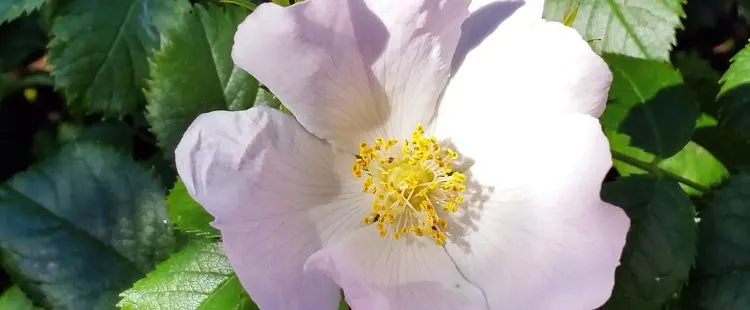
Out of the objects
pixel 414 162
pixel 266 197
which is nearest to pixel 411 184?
pixel 414 162

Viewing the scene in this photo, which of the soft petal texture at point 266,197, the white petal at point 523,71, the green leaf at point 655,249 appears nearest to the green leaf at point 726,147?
the green leaf at point 655,249

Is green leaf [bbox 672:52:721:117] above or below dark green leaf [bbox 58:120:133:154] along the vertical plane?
above

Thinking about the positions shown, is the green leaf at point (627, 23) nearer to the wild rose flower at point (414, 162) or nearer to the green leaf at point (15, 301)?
the wild rose flower at point (414, 162)

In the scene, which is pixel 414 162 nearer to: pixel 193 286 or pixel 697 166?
pixel 193 286

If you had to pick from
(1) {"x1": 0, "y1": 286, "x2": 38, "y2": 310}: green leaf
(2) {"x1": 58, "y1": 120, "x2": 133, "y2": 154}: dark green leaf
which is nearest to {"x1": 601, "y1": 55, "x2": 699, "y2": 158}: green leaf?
(2) {"x1": 58, "y1": 120, "x2": 133, "y2": 154}: dark green leaf

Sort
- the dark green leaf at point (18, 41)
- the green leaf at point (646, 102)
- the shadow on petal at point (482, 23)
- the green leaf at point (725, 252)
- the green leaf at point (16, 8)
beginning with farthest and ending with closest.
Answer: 1. the dark green leaf at point (18, 41)
2. the green leaf at point (16, 8)
3. the green leaf at point (646, 102)
4. the green leaf at point (725, 252)
5. the shadow on petal at point (482, 23)

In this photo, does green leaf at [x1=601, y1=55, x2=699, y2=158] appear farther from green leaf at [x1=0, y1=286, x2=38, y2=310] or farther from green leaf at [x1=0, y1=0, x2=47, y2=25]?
green leaf at [x1=0, y1=286, x2=38, y2=310]
